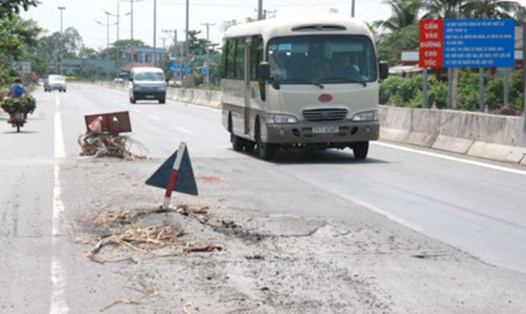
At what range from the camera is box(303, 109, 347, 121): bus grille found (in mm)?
20109

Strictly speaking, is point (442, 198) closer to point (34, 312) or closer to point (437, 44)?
point (34, 312)

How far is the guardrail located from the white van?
34393 mm

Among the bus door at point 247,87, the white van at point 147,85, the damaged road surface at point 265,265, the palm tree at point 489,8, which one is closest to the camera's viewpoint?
the damaged road surface at point 265,265

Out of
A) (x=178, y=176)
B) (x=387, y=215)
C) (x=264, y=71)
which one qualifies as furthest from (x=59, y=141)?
(x=387, y=215)

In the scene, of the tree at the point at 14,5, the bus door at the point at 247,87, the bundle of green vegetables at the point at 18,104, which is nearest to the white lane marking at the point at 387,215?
the bus door at the point at 247,87

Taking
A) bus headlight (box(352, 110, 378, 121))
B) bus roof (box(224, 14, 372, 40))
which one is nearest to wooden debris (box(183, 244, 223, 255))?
bus headlight (box(352, 110, 378, 121))

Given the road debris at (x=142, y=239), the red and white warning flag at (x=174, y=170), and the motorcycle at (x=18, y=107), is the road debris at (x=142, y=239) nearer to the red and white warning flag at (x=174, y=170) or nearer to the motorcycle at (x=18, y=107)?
the red and white warning flag at (x=174, y=170)

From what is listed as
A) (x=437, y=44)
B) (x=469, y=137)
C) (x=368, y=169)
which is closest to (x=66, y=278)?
(x=368, y=169)

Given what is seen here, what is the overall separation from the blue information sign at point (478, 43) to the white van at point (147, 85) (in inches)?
1338

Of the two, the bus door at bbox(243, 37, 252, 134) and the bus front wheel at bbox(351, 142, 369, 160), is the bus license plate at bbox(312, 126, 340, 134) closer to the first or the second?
the bus front wheel at bbox(351, 142, 369, 160)

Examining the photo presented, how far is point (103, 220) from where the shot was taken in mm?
11633

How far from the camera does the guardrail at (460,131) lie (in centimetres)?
1997

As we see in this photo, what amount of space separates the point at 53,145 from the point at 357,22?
8.12 m

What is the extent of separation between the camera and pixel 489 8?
6806 centimetres
